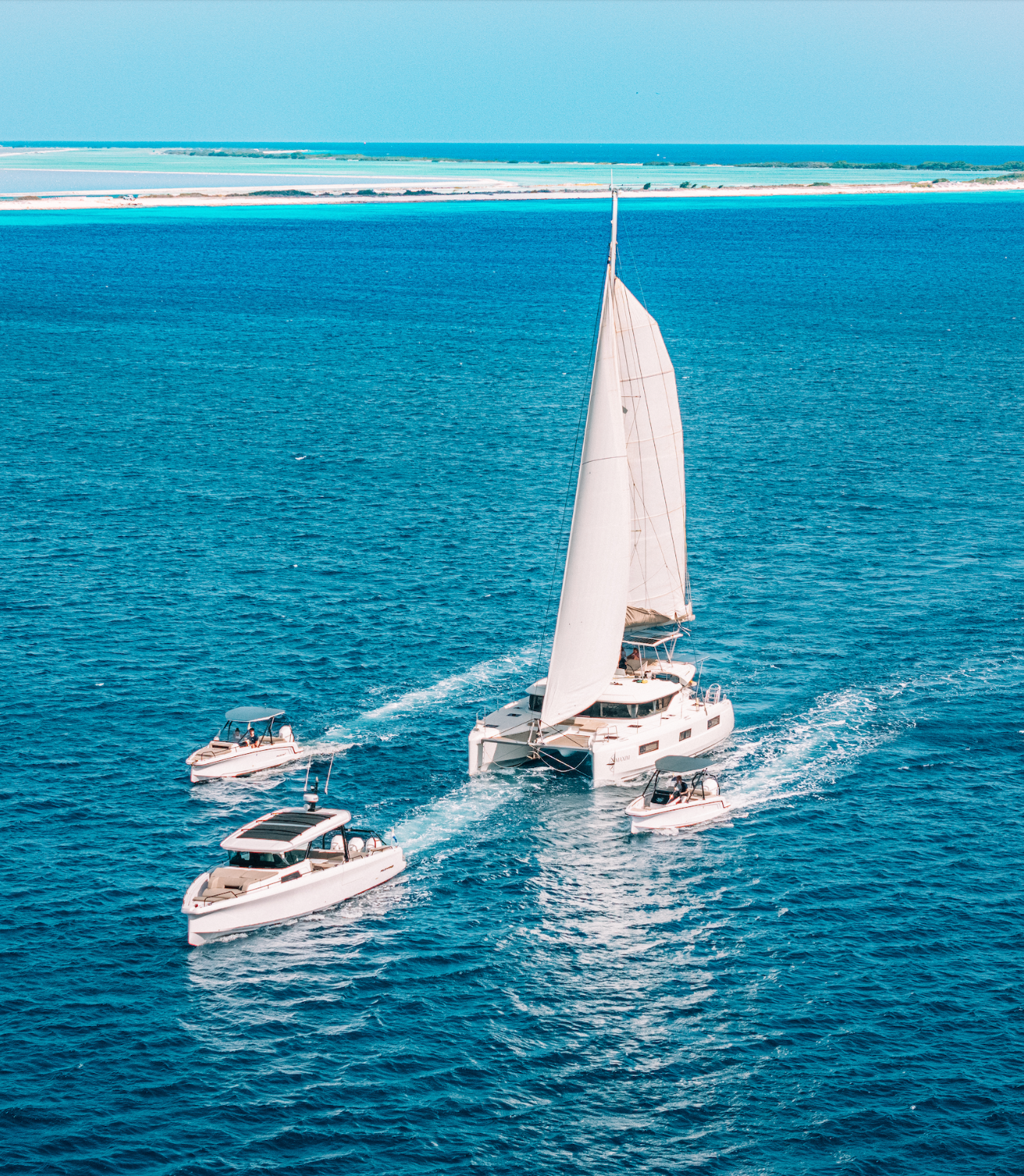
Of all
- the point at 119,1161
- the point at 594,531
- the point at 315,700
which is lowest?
the point at 119,1161

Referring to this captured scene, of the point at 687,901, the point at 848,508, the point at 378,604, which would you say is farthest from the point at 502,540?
the point at 687,901

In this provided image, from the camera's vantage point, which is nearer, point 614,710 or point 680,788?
point 680,788

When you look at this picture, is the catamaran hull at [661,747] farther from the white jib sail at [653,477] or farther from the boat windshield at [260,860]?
the boat windshield at [260,860]

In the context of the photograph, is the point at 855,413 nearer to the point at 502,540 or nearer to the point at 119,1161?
the point at 502,540

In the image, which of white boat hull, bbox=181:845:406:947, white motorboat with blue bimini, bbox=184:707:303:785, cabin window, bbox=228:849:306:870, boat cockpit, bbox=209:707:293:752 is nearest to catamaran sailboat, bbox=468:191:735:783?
white motorboat with blue bimini, bbox=184:707:303:785

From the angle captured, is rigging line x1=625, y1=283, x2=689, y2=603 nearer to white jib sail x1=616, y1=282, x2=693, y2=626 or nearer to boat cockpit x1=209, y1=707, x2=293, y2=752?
white jib sail x1=616, y1=282, x2=693, y2=626

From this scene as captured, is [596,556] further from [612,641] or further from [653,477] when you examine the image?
[653,477]

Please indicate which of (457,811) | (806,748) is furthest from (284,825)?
(806,748)
